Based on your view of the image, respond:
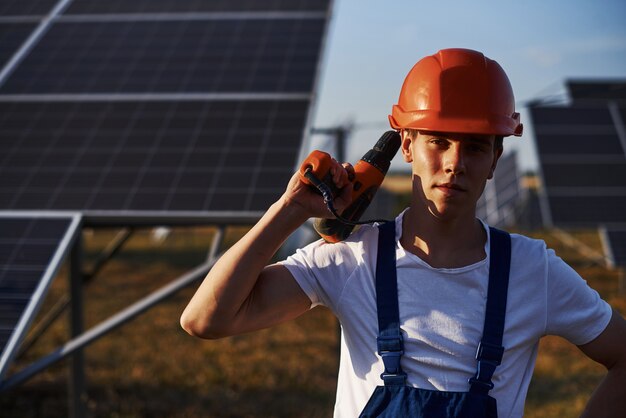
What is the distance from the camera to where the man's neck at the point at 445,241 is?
6.72ft

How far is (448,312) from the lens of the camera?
1.96 meters

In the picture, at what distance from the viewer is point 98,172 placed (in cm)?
526

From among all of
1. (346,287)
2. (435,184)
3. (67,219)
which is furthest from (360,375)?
(67,219)

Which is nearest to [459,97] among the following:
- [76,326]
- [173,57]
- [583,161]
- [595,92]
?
[76,326]

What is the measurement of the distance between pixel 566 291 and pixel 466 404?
14.6 inches

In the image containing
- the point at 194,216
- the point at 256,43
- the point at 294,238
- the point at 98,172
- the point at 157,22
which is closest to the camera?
the point at 194,216

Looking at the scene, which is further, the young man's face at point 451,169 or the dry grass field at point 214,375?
the dry grass field at point 214,375

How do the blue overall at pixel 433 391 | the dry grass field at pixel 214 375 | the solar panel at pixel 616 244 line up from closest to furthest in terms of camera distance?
the blue overall at pixel 433 391 < the dry grass field at pixel 214 375 < the solar panel at pixel 616 244

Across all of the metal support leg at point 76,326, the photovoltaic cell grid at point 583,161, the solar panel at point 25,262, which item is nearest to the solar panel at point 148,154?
the solar panel at point 25,262

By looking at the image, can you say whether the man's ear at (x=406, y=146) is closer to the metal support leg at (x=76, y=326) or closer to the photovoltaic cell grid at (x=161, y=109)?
the photovoltaic cell grid at (x=161, y=109)

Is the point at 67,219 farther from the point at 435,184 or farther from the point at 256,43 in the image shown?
the point at 435,184

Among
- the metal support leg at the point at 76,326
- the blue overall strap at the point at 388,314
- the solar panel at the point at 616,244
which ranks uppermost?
the blue overall strap at the point at 388,314

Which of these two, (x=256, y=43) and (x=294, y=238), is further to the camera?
(x=294, y=238)

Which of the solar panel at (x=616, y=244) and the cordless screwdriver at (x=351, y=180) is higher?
the cordless screwdriver at (x=351, y=180)
